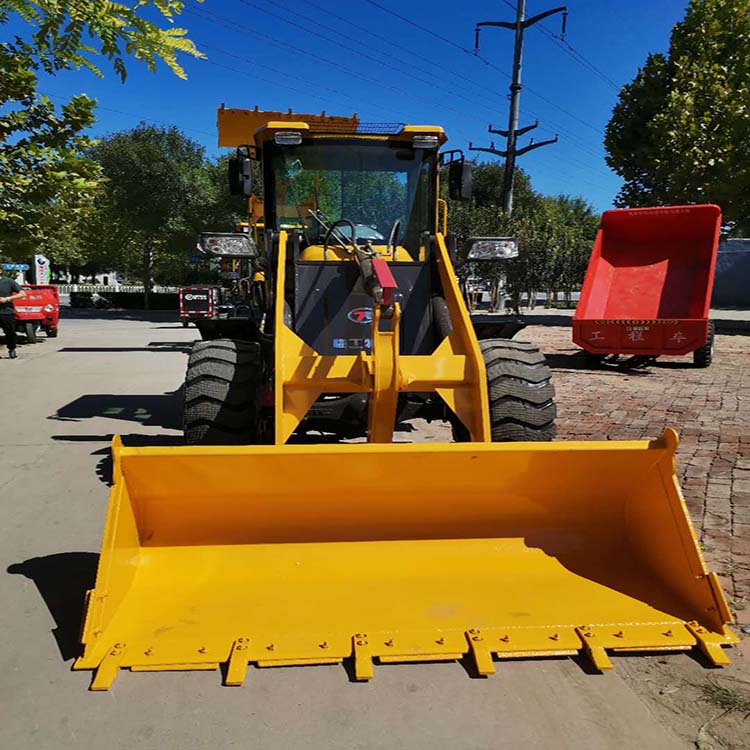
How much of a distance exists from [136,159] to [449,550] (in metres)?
30.1

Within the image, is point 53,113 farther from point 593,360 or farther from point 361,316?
point 593,360

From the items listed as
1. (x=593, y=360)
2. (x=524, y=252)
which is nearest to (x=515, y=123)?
(x=524, y=252)

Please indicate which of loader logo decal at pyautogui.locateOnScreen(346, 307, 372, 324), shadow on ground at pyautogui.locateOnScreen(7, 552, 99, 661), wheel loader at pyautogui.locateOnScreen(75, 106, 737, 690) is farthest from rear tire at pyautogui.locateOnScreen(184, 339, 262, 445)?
shadow on ground at pyautogui.locateOnScreen(7, 552, 99, 661)

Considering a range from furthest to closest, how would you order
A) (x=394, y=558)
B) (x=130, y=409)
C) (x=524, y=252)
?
1. (x=524, y=252)
2. (x=130, y=409)
3. (x=394, y=558)

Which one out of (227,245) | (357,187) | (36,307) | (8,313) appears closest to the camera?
(227,245)

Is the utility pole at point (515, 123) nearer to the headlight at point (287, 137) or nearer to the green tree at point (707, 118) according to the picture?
the green tree at point (707, 118)

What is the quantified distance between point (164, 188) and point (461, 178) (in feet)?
87.8

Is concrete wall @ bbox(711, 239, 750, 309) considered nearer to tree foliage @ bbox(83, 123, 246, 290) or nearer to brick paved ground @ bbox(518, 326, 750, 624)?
brick paved ground @ bbox(518, 326, 750, 624)

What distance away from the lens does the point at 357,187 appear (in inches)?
222

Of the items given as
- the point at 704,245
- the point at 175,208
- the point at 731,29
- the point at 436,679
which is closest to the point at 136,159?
the point at 175,208

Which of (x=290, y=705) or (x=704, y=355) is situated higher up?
(x=704, y=355)

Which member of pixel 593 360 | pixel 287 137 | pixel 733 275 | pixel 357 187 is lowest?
pixel 593 360

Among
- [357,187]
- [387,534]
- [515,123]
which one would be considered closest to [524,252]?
[515,123]

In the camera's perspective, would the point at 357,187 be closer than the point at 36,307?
Yes
